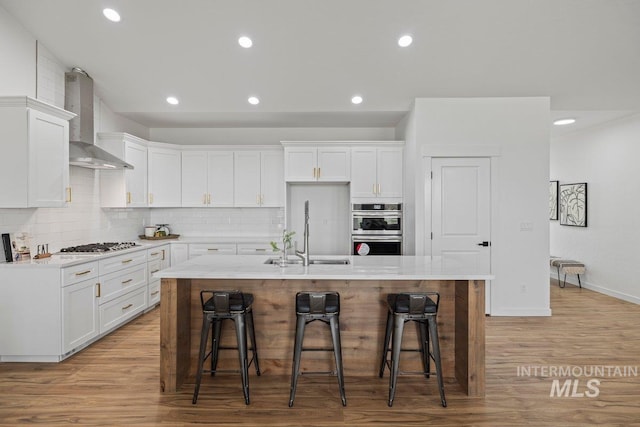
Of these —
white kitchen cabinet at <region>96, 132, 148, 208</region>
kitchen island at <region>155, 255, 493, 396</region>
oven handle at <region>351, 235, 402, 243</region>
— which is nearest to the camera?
kitchen island at <region>155, 255, 493, 396</region>

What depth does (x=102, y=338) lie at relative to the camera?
3.98 m

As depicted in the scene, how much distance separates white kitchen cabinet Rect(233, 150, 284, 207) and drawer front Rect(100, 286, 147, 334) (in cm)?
196

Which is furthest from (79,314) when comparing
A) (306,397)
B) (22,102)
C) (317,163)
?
(317,163)

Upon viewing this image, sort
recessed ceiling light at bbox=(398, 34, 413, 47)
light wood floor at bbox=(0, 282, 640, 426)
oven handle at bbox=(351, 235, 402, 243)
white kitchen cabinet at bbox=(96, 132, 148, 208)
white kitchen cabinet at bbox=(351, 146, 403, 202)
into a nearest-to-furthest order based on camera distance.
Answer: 1. light wood floor at bbox=(0, 282, 640, 426)
2. recessed ceiling light at bbox=(398, 34, 413, 47)
3. white kitchen cabinet at bbox=(96, 132, 148, 208)
4. oven handle at bbox=(351, 235, 402, 243)
5. white kitchen cabinet at bbox=(351, 146, 403, 202)

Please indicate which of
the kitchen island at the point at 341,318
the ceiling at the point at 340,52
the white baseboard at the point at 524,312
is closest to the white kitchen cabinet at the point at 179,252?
the ceiling at the point at 340,52

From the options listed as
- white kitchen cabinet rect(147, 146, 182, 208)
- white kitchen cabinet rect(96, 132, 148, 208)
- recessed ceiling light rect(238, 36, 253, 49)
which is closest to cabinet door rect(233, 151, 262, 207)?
white kitchen cabinet rect(147, 146, 182, 208)

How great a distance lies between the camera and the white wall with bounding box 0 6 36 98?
356cm

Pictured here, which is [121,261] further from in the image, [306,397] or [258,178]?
[306,397]

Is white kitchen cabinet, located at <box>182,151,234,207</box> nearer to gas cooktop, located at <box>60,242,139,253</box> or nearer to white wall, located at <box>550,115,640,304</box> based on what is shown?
gas cooktop, located at <box>60,242,139,253</box>

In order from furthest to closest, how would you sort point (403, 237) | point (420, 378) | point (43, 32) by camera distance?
point (403, 237)
point (43, 32)
point (420, 378)

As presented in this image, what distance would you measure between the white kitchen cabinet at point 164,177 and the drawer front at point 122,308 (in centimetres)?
148

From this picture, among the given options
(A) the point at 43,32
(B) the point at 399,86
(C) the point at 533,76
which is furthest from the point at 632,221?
(A) the point at 43,32

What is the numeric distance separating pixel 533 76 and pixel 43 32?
546 centimetres

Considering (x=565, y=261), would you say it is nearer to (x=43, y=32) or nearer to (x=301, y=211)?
(x=301, y=211)
